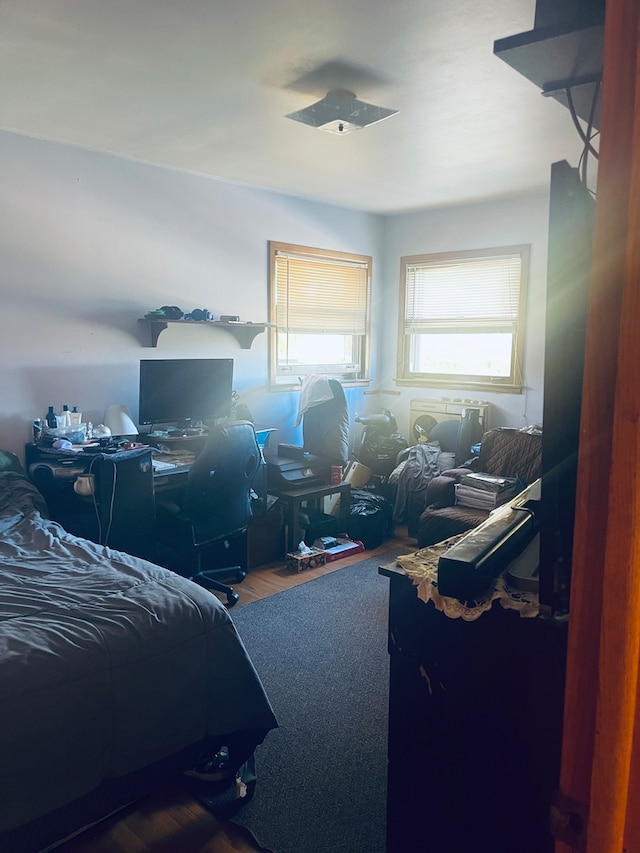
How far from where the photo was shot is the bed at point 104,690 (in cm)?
155

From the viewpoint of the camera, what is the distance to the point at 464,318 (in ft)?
17.6

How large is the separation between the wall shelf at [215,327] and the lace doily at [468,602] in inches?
119

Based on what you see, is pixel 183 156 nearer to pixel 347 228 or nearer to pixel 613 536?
pixel 347 228

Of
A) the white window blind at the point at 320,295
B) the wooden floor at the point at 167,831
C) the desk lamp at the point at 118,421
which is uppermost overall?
the white window blind at the point at 320,295

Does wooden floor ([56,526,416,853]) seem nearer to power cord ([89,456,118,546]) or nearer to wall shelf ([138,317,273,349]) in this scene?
power cord ([89,456,118,546])

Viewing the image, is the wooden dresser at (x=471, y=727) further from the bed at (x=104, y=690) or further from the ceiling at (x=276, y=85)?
the ceiling at (x=276, y=85)

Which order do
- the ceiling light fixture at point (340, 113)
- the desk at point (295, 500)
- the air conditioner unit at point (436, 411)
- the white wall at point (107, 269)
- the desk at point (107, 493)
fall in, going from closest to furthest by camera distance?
1. the ceiling light fixture at point (340, 113)
2. the desk at point (107, 493)
3. the white wall at point (107, 269)
4. the desk at point (295, 500)
5. the air conditioner unit at point (436, 411)

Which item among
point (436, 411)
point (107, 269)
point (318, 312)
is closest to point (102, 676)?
point (107, 269)

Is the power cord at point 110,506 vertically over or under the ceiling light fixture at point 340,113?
under

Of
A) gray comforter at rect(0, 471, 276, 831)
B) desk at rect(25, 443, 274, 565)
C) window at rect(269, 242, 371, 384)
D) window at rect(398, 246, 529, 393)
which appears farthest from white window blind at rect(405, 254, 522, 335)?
gray comforter at rect(0, 471, 276, 831)

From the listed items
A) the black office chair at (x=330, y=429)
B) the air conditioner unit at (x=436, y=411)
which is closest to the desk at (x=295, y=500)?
the black office chair at (x=330, y=429)

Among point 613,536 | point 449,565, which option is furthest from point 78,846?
point 613,536

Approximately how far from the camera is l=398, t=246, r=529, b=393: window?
5.08 meters

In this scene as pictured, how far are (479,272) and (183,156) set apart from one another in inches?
104
